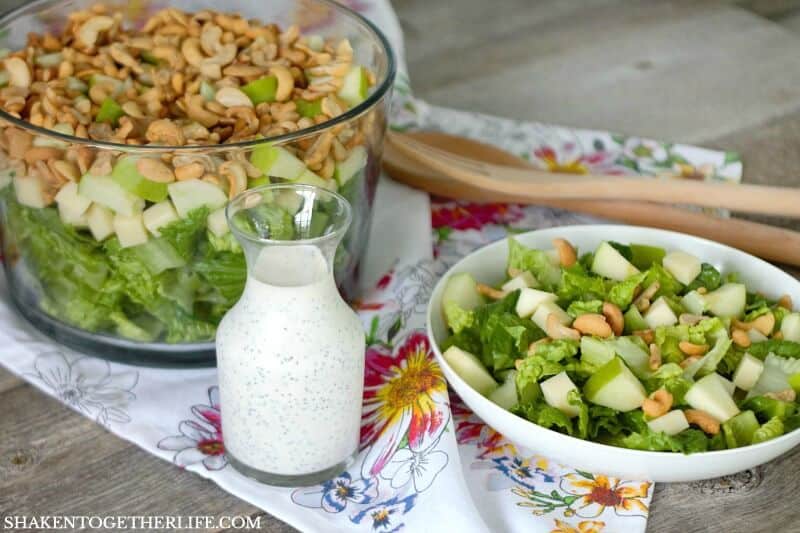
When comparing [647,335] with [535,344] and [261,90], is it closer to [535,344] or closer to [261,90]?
[535,344]

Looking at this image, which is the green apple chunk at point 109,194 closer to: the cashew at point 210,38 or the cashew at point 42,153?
the cashew at point 42,153

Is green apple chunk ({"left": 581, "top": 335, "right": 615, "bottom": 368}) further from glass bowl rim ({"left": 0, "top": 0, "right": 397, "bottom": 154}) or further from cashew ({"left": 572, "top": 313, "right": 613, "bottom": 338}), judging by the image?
glass bowl rim ({"left": 0, "top": 0, "right": 397, "bottom": 154})

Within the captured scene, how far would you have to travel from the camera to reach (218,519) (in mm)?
939

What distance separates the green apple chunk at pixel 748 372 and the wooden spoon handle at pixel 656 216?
1.01 ft

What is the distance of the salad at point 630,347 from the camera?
93cm

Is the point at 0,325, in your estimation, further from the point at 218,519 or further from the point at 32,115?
the point at 218,519

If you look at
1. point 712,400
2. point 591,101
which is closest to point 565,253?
point 712,400

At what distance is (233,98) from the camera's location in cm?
110

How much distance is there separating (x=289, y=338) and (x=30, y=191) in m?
0.31

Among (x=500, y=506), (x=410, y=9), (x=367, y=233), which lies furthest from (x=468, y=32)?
(x=500, y=506)

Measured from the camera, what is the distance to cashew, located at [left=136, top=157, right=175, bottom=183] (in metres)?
0.96

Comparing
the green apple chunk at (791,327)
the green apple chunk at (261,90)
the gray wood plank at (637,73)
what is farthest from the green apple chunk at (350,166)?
the gray wood plank at (637,73)

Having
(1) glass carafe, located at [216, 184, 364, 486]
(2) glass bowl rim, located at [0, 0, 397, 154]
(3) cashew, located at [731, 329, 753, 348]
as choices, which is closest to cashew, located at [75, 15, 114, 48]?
(2) glass bowl rim, located at [0, 0, 397, 154]

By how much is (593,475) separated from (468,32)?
1.12 m
